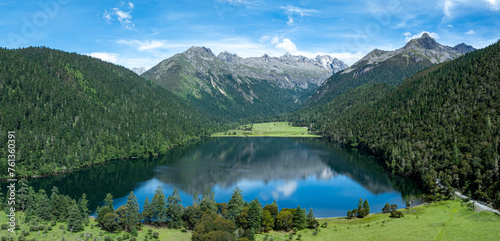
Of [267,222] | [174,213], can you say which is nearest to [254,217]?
[267,222]

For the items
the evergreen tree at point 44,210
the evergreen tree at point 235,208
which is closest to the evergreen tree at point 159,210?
the evergreen tree at point 235,208

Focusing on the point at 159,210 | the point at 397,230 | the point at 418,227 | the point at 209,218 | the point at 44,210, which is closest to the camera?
the point at 209,218

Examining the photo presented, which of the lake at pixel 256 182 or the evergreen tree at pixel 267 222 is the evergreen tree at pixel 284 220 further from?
the lake at pixel 256 182

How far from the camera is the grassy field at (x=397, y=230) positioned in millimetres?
72562

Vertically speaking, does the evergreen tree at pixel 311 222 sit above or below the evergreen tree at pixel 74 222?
below

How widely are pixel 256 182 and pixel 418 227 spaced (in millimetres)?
77439

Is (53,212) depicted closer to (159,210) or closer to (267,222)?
(159,210)

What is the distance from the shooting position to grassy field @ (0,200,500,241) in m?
72.6

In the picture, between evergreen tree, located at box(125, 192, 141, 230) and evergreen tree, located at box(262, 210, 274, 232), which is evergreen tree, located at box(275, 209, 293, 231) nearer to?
evergreen tree, located at box(262, 210, 274, 232)

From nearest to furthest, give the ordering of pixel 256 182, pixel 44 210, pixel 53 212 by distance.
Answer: pixel 44 210 → pixel 53 212 → pixel 256 182

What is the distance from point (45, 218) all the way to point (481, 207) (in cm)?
12509

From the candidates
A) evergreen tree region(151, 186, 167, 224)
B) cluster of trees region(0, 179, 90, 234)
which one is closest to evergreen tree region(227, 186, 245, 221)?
evergreen tree region(151, 186, 167, 224)

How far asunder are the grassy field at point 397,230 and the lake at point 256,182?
17595 millimetres

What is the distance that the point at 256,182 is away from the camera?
145875mm
